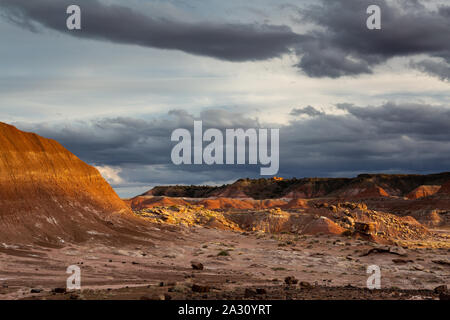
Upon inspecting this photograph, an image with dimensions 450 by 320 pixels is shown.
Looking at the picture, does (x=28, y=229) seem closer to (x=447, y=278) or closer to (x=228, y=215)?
(x=447, y=278)

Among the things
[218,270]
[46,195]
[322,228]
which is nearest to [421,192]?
[322,228]

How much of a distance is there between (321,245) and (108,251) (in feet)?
73.8

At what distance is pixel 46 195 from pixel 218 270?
687 inches

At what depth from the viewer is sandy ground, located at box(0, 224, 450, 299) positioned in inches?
805

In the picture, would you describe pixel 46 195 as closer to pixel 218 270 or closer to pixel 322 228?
pixel 218 270

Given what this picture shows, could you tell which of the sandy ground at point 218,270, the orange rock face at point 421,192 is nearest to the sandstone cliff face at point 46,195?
the sandy ground at point 218,270

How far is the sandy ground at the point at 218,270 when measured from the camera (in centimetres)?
2045

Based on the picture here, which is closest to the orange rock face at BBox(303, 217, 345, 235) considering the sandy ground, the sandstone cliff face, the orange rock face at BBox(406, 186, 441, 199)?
the sandy ground

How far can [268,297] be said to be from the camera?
18594mm

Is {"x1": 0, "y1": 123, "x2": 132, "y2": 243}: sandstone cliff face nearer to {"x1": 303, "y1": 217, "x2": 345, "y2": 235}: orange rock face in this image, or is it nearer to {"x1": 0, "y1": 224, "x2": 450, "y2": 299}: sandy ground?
{"x1": 0, "y1": 224, "x2": 450, "y2": 299}: sandy ground

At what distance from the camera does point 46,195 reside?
134ft

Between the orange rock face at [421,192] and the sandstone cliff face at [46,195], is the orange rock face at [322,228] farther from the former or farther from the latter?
the orange rock face at [421,192]
